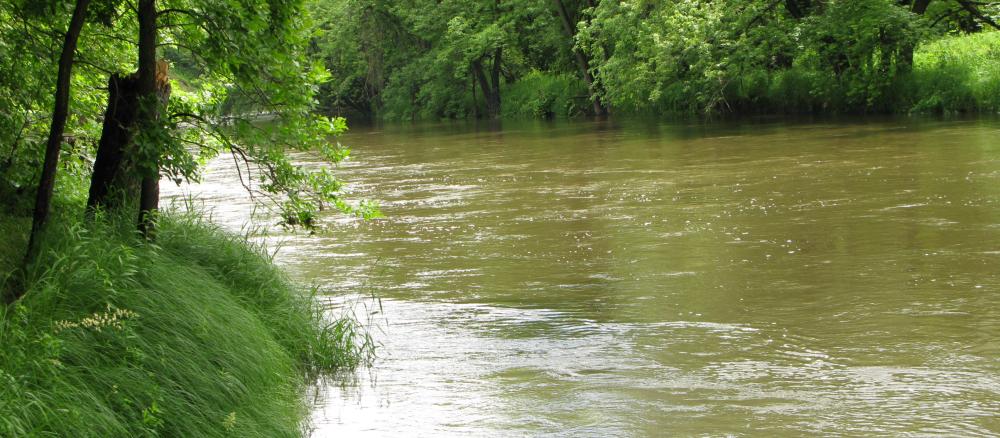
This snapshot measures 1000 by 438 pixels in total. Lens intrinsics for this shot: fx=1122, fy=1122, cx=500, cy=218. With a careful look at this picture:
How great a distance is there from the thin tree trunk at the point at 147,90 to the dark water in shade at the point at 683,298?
1.75 meters

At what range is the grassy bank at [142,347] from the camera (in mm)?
5023

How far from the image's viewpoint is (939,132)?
24.5 m

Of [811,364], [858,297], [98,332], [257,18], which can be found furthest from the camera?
[858,297]

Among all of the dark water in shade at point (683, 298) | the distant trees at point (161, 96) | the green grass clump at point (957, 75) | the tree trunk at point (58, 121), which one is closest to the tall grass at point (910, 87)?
the green grass clump at point (957, 75)

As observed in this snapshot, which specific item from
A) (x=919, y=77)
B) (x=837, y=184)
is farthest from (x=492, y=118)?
(x=837, y=184)

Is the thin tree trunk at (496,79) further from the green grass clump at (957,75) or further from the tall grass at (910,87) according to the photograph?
the green grass clump at (957,75)

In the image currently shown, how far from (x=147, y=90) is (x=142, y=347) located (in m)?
2.39

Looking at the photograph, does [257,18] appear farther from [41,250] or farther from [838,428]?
[838,428]

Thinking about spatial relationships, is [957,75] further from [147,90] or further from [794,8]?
[147,90]

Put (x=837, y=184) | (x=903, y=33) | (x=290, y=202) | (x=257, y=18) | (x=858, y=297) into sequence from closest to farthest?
(x=257, y=18) < (x=290, y=202) < (x=858, y=297) < (x=837, y=184) < (x=903, y=33)

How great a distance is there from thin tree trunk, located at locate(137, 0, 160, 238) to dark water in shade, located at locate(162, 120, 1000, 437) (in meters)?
1.75

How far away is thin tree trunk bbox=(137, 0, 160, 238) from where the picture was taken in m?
7.37

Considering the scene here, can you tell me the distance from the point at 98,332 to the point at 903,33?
97.3ft

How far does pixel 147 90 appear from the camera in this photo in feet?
24.7
